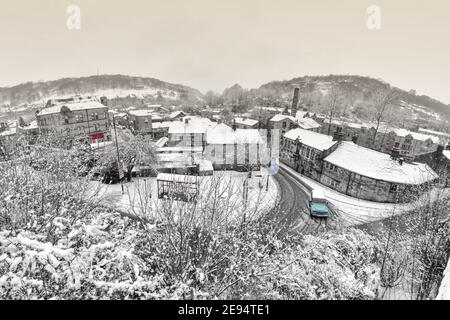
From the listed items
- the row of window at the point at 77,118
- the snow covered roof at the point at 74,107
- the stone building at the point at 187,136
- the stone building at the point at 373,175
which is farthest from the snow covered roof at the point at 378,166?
the snow covered roof at the point at 74,107

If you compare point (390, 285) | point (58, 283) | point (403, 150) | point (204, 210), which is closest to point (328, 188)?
point (390, 285)

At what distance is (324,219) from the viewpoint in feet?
74.1

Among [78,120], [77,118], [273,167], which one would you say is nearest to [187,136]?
[273,167]

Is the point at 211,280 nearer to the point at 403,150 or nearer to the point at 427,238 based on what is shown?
the point at 427,238

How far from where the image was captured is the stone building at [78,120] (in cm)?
4006

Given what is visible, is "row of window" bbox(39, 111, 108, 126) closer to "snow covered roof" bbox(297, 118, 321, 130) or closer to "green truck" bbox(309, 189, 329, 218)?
"snow covered roof" bbox(297, 118, 321, 130)

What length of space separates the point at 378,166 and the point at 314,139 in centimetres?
1017

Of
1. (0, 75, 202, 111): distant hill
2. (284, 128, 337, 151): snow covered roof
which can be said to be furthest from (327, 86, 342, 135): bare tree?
(0, 75, 202, 111): distant hill

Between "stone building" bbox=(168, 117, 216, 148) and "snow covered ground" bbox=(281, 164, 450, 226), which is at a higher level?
"stone building" bbox=(168, 117, 216, 148)

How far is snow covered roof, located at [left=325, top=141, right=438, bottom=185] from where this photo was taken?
25.5 metres

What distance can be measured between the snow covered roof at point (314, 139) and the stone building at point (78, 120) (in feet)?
117

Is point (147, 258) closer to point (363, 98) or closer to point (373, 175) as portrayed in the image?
point (373, 175)

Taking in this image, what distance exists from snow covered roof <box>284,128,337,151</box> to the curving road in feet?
18.9
